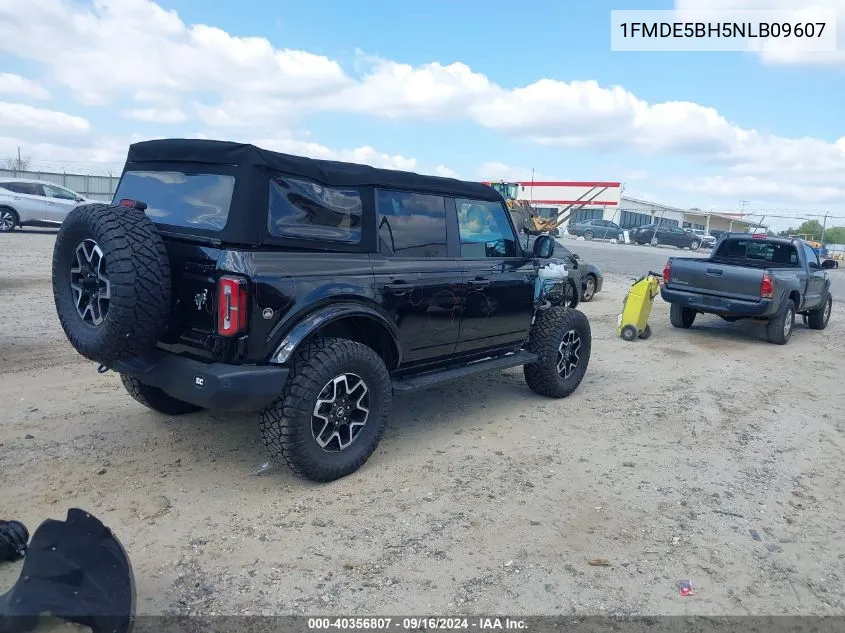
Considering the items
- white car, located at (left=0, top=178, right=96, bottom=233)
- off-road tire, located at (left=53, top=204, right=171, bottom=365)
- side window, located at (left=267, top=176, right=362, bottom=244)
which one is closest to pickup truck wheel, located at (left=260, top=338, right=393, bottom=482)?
side window, located at (left=267, top=176, right=362, bottom=244)

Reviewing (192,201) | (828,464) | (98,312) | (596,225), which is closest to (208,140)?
(192,201)

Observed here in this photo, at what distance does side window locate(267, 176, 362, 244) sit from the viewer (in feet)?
12.8

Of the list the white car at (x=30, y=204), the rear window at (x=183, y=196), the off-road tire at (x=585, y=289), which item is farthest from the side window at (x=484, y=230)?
the white car at (x=30, y=204)

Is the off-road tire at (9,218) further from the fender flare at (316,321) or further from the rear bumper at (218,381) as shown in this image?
the fender flare at (316,321)

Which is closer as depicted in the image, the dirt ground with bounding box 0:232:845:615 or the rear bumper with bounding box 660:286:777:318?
the dirt ground with bounding box 0:232:845:615

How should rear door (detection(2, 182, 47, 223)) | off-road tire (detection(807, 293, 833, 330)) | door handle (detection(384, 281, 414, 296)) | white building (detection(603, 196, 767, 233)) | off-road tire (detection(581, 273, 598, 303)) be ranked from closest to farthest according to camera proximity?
door handle (detection(384, 281, 414, 296)) < off-road tire (detection(807, 293, 833, 330)) < off-road tire (detection(581, 273, 598, 303)) < rear door (detection(2, 182, 47, 223)) < white building (detection(603, 196, 767, 233))

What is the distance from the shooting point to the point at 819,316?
1145 cm

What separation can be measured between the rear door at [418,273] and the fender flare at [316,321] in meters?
0.14

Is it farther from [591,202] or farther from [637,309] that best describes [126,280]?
[591,202]

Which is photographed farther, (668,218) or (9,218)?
(668,218)

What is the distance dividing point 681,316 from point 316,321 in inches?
332

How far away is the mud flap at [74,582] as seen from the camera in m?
2.32

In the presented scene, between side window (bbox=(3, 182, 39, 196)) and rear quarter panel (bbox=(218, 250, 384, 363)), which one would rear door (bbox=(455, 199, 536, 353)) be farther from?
side window (bbox=(3, 182, 39, 196))

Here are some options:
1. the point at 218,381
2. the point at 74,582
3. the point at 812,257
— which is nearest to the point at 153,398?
the point at 218,381
